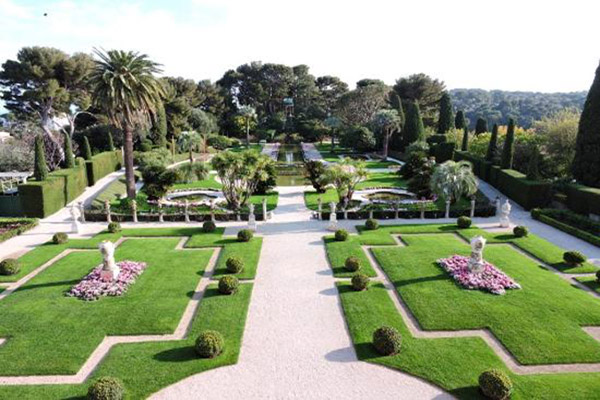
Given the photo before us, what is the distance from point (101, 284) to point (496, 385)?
49.8 feet

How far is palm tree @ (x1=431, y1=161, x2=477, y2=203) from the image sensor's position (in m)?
29.0

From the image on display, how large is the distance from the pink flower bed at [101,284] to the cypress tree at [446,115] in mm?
51638

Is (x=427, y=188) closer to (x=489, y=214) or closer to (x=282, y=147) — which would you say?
(x=489, y=214)

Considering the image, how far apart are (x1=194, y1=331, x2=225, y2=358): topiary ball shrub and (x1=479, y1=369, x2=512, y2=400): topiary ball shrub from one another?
7492mm

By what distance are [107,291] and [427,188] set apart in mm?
25053

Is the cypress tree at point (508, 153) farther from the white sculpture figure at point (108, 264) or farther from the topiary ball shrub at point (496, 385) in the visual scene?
the white sculpture figure at point (108, 264)

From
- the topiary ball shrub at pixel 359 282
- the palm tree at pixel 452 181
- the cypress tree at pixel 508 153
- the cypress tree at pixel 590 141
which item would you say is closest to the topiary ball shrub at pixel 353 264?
the topiary ball shrub at pixel 359 282

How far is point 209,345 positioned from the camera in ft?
40.8

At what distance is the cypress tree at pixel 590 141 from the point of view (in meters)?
29.8

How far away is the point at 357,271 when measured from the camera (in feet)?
63.2

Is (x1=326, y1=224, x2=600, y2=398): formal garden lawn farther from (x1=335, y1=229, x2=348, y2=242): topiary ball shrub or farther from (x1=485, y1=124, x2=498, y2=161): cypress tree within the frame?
(x1=485, y1=124, x2=498, y2=161): cypress tree

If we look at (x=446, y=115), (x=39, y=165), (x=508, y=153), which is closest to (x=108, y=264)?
(x=39, y=165)

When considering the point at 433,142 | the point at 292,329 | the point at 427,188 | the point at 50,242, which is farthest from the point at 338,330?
the point at 433,142

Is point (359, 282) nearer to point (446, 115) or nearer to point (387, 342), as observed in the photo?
point (387, 342)
